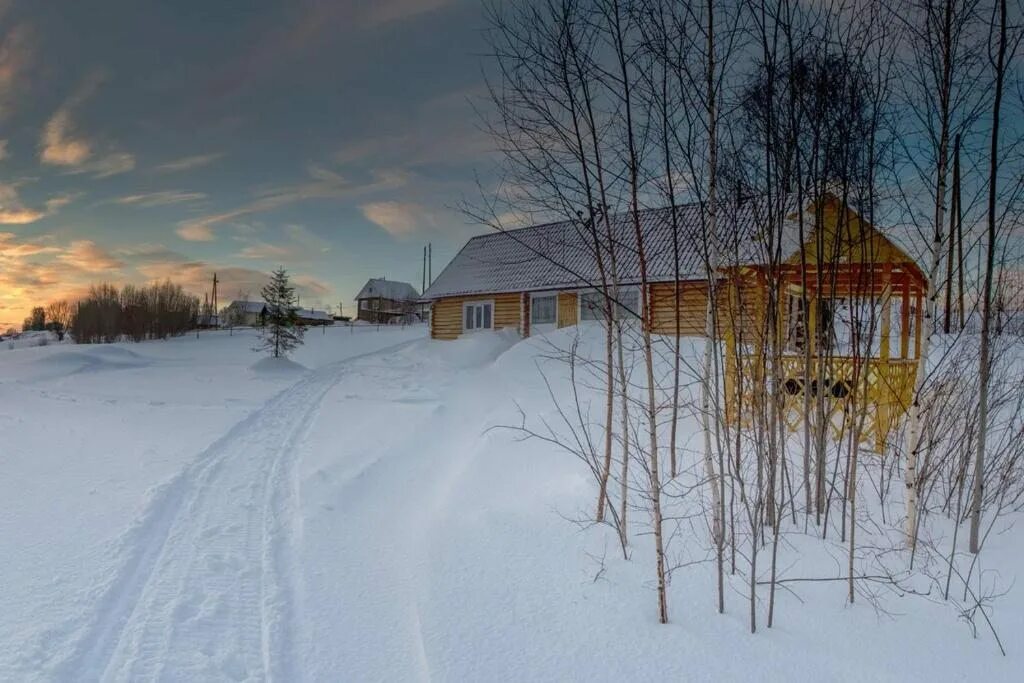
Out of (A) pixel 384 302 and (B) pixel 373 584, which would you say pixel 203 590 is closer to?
(B) pixel 373 584

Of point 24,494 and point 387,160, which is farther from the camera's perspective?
point 387,160

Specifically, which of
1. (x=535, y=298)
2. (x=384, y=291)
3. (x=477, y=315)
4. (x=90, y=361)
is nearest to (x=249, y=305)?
(x=384, y=291)

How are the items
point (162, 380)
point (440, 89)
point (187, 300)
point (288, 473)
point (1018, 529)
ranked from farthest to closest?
point (187, 300) → point (162, 380) → point (440, 89) → point (288, 473) → point (1018, 529)

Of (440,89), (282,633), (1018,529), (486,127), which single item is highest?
(440,89)

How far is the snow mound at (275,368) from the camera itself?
17766mm

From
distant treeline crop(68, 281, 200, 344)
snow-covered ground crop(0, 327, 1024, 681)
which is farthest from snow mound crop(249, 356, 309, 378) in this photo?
distant treeline crop(68, 281, 200, 344)

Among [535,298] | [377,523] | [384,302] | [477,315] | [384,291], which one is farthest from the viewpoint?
[384,291]

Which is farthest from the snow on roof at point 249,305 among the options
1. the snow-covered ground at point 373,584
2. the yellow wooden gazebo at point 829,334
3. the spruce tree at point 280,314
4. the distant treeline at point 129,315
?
the yellow wooden gazebo at point 829,334

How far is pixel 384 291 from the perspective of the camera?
62656 millimetres

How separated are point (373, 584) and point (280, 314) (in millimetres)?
18307

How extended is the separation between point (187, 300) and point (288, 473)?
39428 mm

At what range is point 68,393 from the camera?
43.1 feet

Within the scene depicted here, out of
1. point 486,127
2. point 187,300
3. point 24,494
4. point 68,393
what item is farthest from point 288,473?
point 187,300

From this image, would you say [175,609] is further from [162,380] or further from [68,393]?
[162,380]
